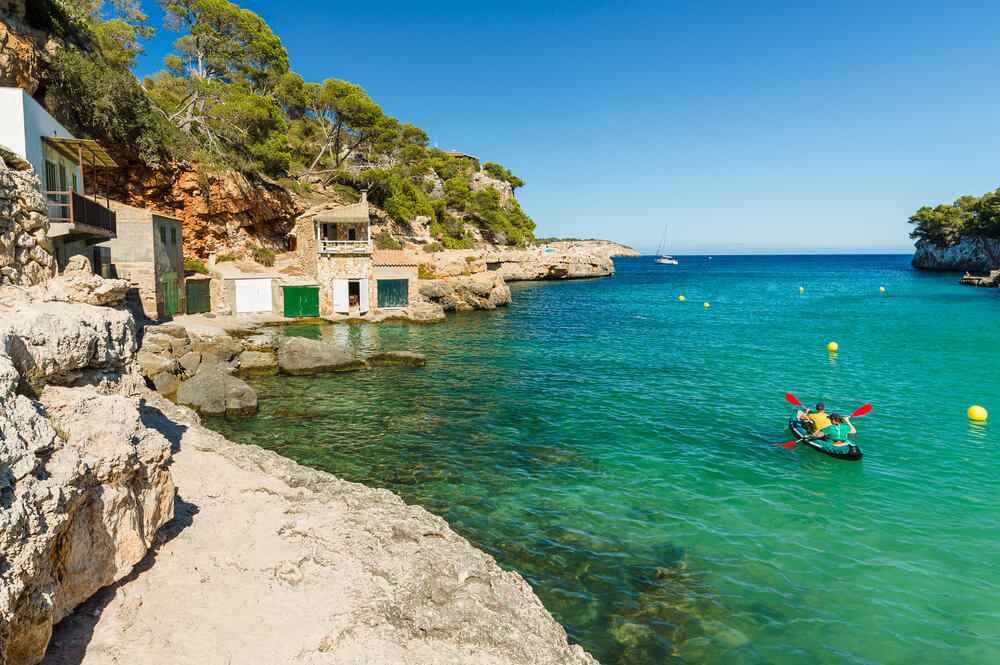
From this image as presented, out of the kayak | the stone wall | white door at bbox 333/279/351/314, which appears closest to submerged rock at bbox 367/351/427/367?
white door at bbox 333/279/351/314

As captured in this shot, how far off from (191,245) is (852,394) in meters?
45.5

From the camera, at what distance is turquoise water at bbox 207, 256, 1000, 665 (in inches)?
336

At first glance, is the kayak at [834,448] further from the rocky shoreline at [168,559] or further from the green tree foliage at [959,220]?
the green tree foliage at [959,220]

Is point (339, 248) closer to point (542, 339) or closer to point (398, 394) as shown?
point (542, 339)

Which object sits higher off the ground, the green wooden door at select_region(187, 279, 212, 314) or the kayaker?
the green wooden door at select_region(187, 279, 212, 314)

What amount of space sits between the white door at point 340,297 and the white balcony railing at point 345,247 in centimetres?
213

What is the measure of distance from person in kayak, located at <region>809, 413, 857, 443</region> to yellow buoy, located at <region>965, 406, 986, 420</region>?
680 cm

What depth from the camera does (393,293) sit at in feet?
132

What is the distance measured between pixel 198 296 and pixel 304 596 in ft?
115

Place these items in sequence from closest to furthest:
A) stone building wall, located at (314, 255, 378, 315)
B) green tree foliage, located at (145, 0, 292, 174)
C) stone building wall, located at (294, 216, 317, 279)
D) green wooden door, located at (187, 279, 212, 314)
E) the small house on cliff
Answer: green wooden door, located at (187, 279, 212, 314) → stone building wall, located at (314, 255, 378, 315) → the small house on cliff → stone building wall, located at (294, 216, 317, 279) → green tree foliage, located at (145, 0, 292, 174)

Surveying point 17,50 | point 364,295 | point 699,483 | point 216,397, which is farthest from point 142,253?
point 699,483

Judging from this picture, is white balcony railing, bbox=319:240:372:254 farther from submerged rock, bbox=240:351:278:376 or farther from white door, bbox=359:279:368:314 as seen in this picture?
submerged rock, bbox=240:351:278:376

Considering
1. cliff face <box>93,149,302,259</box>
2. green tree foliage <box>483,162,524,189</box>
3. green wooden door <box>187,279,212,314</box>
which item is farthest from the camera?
green tree foliage <box>483,162,524,189</box>

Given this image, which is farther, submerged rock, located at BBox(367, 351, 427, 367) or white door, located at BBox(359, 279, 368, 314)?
white door, located at BBox(359, 279, 368, 314)
